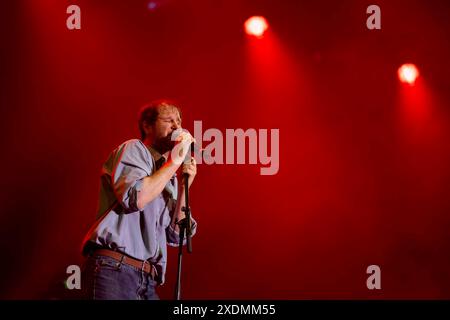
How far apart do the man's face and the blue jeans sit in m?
0.64

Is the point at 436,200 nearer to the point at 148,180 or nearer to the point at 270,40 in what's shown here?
the point at 270,40

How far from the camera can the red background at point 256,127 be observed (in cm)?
479

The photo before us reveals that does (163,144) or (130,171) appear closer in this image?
(130,171)

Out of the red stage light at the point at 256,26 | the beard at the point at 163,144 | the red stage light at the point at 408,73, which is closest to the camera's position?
the beard at the point at 163,144

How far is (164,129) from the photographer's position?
2.93 metres

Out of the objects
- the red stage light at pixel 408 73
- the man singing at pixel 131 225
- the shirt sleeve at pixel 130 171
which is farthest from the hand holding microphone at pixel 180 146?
the red stage light at pixel 408 73

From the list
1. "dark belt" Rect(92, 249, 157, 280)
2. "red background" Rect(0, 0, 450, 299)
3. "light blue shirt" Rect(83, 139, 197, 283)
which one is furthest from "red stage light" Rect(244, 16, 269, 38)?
"dark belt" Rect(92, 249, 157, 280)

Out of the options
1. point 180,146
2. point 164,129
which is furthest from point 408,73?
point 180,146

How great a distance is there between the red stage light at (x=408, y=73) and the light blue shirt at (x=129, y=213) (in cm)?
324

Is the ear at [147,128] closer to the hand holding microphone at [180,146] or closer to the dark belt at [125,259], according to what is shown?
the hand holding microphone at [180,146]

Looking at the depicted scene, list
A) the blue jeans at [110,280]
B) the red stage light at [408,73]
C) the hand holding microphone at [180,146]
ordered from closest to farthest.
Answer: the blue jeans at [110,280]
the hand holding microphone at [180,146]
the red stage light at [408,73]

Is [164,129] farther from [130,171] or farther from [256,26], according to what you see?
[256,26]

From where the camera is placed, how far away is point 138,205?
248 centimetres

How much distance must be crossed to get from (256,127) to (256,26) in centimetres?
88
